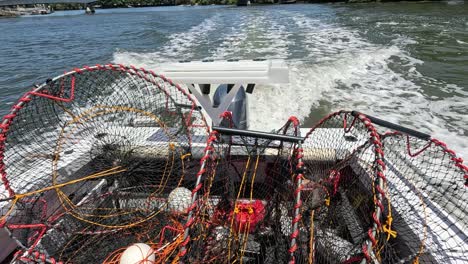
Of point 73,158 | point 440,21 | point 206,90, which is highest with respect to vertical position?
point 440,21

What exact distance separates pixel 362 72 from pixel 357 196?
6874 mm

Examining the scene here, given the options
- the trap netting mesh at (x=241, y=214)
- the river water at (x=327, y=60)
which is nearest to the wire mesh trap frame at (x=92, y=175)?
the trap netting mesh at (x=241, y=214)

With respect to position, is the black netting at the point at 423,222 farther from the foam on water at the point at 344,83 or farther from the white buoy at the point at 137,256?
the foam on water at the point at 344,83

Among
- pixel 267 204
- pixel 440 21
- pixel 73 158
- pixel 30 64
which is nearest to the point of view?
pixel 267 204

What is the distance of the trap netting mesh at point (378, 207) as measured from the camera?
1.57 meters

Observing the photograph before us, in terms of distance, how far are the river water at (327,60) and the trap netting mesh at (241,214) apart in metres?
3.07

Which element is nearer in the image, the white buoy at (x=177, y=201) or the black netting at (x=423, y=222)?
the black netting at (x=423, y=222)

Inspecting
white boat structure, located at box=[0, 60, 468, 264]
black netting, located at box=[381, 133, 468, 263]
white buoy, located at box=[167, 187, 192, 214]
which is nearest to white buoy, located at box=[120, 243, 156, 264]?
white boat structure, located at box=[0, 60, 468, 264]

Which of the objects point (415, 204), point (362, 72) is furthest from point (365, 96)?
point (415, 204)

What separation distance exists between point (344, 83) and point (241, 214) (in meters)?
6.42

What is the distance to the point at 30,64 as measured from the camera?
10352 millimetres

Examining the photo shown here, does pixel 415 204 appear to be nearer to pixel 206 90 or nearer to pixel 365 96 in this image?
pixel 206 90

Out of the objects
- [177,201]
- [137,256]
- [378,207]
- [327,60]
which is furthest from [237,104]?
[327,60]

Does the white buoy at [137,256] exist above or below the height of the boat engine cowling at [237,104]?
below
